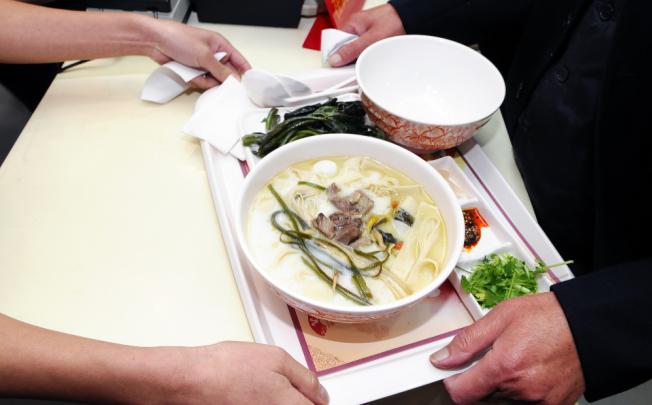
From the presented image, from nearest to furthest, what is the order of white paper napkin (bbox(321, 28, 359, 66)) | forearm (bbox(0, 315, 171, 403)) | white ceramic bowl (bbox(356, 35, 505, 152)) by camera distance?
forearm (bbox(0, 315, 171, 403)) → white ceramic bowl (bbox(356, 35, 505, 152)) → white paper napkin (bbox(321, 28, 359, 66))

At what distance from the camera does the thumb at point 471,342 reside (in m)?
1.02

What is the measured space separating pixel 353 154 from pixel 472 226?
0.39m

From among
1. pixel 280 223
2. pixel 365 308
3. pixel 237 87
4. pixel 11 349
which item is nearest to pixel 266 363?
pixel 365 308

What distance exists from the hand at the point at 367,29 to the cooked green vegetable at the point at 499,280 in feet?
3.07

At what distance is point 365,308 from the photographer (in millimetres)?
933

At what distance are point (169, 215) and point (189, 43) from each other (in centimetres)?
63

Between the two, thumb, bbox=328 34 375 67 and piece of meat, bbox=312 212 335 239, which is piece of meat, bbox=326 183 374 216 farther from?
thumb, bbox=328 34 375 67

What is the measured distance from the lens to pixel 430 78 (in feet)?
5.47

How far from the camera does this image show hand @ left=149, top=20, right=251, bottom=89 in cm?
157

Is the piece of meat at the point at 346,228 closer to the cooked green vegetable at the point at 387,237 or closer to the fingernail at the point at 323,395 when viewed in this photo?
the cooked green vegetable at the point at 387,237

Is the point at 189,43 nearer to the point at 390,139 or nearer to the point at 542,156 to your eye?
the point at 390,139

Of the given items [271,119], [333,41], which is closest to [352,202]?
[271,119]

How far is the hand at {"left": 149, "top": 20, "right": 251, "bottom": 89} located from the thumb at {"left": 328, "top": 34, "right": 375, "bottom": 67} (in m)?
0.39

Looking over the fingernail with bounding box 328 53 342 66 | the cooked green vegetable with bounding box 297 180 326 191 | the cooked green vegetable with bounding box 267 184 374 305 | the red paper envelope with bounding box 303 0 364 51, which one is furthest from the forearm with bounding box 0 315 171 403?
the red paper envelope with bounding box 303 0 364 51
